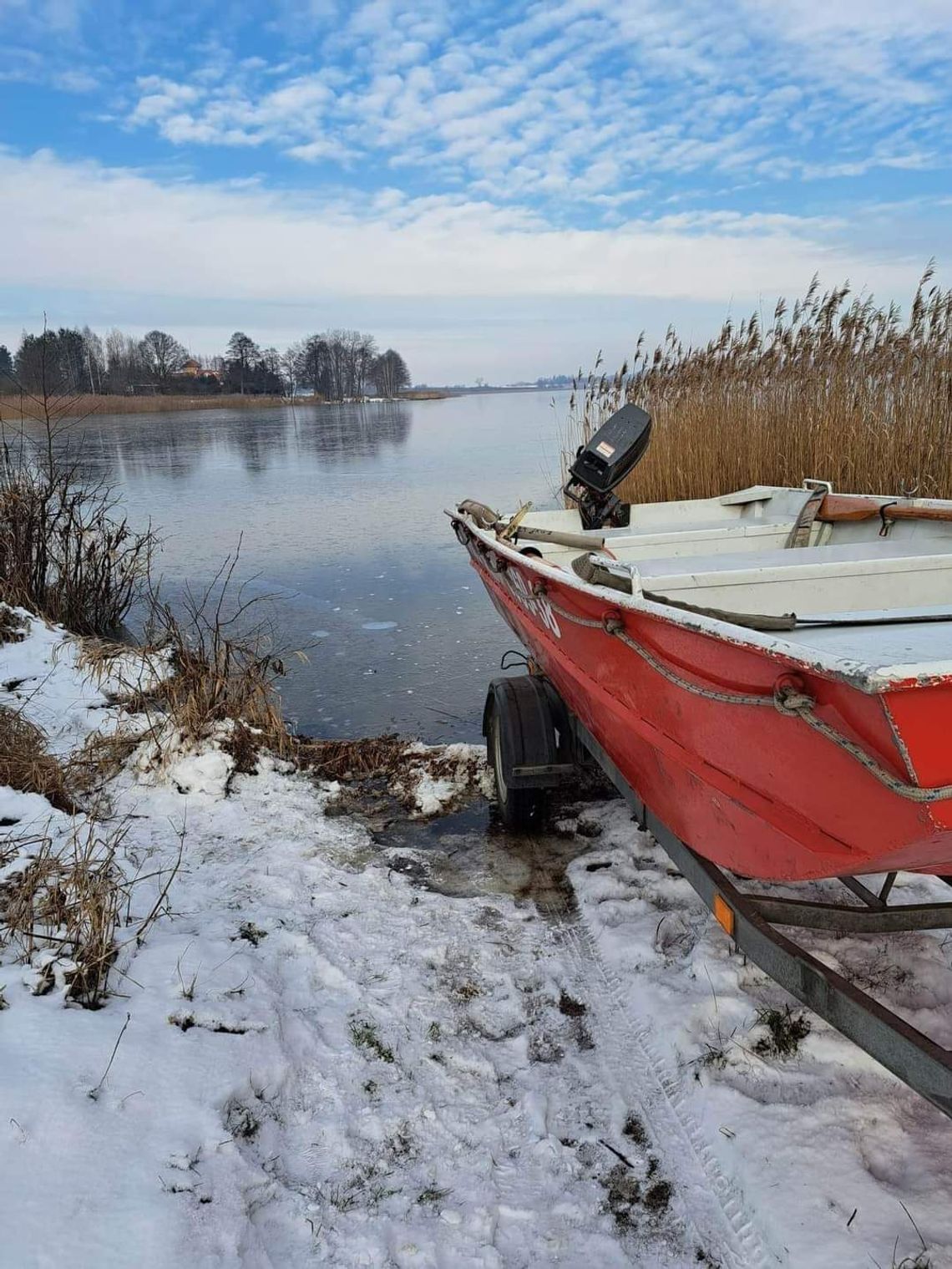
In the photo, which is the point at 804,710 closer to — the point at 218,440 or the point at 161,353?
the point at 218,440

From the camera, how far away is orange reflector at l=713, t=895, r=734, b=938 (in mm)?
2086

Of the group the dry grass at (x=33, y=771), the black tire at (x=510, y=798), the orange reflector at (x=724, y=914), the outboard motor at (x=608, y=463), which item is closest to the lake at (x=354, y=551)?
the black tire at (x=510, y=798)

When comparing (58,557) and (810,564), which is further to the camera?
(58,557)

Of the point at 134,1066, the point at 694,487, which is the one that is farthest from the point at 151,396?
the point at 134,1066

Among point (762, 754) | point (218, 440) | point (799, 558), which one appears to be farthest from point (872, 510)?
point (218, 440)

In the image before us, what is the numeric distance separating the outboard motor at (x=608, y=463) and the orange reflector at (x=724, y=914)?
10.6 ft

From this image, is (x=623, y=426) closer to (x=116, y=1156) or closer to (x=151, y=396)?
(x=116, y=1156)

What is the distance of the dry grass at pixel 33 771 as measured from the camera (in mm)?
Result: 3490

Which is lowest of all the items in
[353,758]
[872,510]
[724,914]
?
[353,758]

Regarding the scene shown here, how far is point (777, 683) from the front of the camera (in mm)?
1604

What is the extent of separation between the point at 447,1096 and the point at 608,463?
12.1ft

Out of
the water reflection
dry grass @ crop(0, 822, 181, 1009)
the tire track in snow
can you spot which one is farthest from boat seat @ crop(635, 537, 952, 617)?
the water reflection

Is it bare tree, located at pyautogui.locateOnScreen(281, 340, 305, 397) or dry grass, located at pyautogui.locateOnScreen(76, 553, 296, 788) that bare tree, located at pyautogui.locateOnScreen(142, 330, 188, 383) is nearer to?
bare tree, located at pyautogui.locateOnScreen(281, 340, 305, 397)

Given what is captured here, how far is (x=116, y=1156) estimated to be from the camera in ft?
5.74
